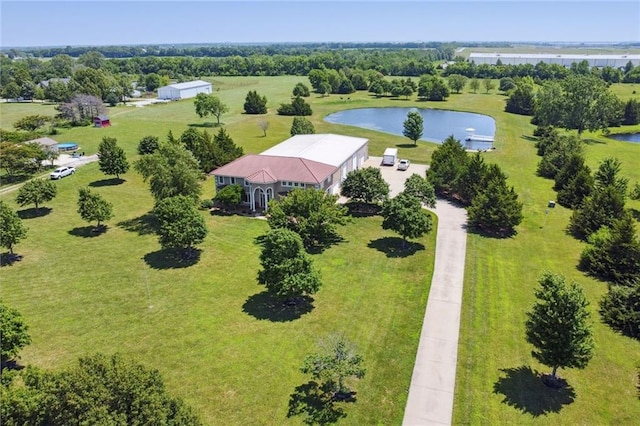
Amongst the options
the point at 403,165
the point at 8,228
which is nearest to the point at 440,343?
the point at 8,228

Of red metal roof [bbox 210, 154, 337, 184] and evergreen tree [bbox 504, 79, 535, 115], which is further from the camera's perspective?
evergreen tree [bbox 504, 79, 535, 115]

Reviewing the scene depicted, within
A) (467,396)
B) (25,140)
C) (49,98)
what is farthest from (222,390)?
(49,98)

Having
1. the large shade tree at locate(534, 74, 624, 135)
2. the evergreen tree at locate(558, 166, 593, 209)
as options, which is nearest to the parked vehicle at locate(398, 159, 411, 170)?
the evergreen tree at locate(558, 166, 593, 209)

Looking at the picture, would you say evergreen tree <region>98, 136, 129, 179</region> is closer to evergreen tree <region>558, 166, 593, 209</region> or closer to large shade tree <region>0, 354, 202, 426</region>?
large shade tree <region>0, 354, 202, 426</region>

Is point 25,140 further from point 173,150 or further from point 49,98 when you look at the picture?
point 49,98

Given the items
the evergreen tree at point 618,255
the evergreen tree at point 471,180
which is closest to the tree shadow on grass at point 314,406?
the evergreen tree at point 618,255
